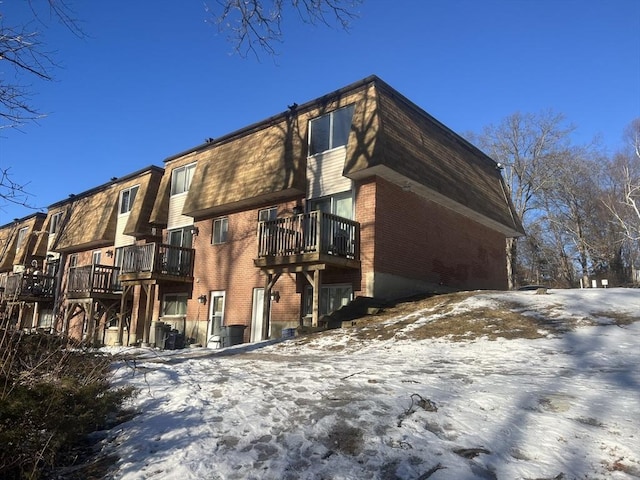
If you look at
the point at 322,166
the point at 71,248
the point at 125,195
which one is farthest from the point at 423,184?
the point at 71,248

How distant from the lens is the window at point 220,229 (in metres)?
20.5

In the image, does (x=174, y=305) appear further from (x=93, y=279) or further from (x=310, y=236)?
(x=310, y=236)

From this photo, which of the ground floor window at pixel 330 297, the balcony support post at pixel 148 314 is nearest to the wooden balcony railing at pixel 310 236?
the ground floor window at pixel 330 297

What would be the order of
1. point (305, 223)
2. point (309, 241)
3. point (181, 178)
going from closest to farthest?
point (309, 241) → point (305, 223) → point (181, 178)

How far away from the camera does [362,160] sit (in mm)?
15094

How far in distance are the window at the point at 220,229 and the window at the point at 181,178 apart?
3.00m

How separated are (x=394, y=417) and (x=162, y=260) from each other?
59.3ft

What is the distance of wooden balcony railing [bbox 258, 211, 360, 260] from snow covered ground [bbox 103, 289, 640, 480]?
251 inches

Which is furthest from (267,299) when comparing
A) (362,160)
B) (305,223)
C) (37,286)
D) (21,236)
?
(21,236)

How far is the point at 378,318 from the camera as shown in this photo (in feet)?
42.8

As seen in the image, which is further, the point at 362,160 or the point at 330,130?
the point at 330,130

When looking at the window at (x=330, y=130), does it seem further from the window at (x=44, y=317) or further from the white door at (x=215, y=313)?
the window at (x=44, y=317)

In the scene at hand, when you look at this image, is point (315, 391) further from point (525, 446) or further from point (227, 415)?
point (525, 446)

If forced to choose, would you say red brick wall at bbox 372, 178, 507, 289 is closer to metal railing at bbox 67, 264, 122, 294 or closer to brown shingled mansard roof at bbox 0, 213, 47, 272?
metal railing at bbox 67, 264, 122, 294
